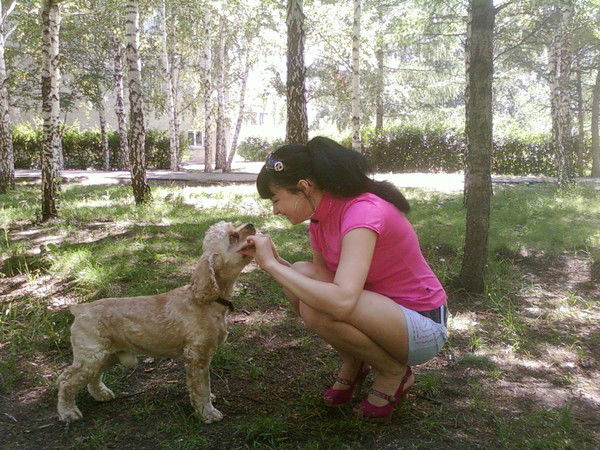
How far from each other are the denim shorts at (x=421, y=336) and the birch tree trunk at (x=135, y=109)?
9001 millimetres

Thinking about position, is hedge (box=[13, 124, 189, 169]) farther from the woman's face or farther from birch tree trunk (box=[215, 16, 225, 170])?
the woman's face

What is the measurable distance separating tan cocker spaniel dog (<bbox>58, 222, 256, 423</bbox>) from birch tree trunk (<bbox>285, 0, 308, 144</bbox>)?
7036mm

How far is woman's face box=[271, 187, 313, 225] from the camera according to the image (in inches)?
118

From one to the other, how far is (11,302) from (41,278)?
68 centimetres

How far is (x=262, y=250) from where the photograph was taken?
290cm

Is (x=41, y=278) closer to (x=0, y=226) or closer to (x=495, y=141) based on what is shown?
(x=0, y=226)

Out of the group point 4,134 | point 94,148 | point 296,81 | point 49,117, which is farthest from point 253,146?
point 49,117

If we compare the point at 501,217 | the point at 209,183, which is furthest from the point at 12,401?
the point at 209,183

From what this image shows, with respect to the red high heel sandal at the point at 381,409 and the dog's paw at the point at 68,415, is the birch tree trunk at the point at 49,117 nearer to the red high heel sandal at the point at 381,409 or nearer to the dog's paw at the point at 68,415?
the dog's paw at the point at 68,415

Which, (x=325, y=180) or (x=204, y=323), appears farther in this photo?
(x=204, y=323)

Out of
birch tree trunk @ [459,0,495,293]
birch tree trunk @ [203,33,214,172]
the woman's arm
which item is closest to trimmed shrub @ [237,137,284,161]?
birch tree trunk @ [203,33,214,172]

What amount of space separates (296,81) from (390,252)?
7.80 metres

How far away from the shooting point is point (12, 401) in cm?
348

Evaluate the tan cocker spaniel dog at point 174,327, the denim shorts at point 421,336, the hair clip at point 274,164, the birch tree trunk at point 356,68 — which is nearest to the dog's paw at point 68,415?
the tan cocker spaniel dog at point 174,327
